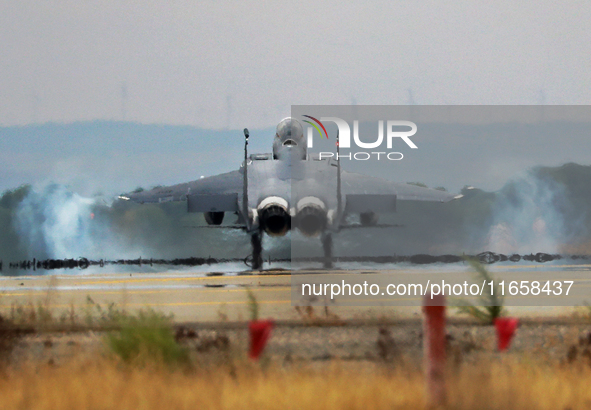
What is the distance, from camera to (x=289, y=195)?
23609 millimetres

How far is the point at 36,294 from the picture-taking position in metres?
15.0

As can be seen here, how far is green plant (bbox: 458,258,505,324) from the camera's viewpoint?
373 inches

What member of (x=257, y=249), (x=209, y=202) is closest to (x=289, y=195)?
(x=257, y=249)

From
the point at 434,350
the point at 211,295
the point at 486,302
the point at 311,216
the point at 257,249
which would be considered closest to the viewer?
the point at 434,350

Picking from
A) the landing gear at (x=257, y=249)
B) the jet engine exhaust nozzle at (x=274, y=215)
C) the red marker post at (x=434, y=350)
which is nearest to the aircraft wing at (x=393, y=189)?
the landing gear at (x=257, y=249)

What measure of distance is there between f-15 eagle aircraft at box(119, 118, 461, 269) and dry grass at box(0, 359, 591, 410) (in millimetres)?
13349

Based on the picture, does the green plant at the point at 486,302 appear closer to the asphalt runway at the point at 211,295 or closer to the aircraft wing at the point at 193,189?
the asphalt runway at the point at 211,295

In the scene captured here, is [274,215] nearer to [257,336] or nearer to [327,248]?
[327,248]

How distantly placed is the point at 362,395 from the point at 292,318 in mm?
5010

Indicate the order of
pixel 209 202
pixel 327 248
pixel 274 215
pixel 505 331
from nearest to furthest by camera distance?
1. pixel 505 331
2. pixel 274 215
3. pixel 327 248
4. pixel 209 202

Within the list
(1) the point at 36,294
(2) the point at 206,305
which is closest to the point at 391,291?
(2) the point at 206,305

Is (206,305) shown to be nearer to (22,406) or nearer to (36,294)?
(36,294)

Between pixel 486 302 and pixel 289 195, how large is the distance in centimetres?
1423

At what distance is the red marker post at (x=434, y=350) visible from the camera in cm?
480
